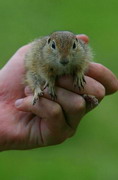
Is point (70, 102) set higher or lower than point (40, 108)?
higher

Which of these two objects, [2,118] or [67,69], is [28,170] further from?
[67,69]

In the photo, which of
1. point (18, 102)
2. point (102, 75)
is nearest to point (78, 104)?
point (102, 75)

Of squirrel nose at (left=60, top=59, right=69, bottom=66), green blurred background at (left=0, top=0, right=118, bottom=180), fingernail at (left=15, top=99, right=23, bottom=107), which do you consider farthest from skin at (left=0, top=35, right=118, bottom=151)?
green blurred background at (left=0, top=0, right=118, bottom=180)

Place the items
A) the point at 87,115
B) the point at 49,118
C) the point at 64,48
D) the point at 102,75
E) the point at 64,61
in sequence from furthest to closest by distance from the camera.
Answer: the point at 87,115
the point at 102,75
the point at 49,118
the point at 64,48
the point at 64,61

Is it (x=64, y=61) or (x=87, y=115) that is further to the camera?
(x=87, y=115)

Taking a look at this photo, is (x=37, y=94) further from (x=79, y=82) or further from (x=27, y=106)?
(x=79, y=82)

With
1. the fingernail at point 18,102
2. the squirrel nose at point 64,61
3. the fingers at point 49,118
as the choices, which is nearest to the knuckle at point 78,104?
the fingers at point 49,118

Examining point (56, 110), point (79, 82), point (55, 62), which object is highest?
point (55, 62)

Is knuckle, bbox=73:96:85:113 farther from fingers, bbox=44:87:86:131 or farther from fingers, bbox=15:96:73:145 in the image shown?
fingers, bbox=15:96:73:145
